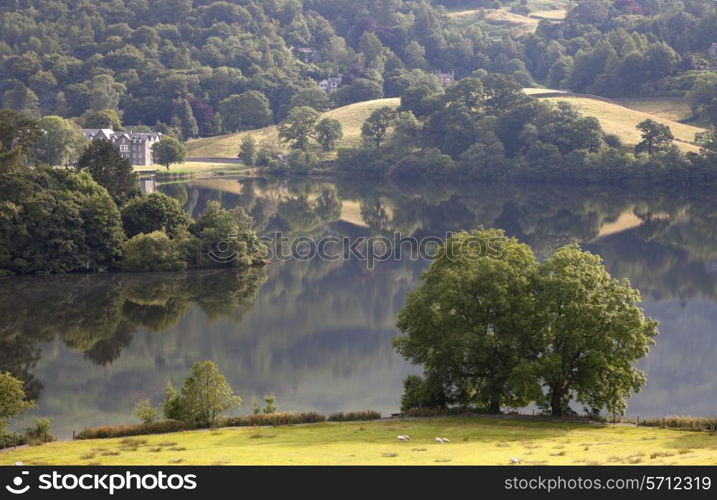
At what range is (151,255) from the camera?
219 feet

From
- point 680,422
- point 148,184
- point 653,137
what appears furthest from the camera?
point 653,137

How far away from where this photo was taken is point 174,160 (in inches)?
5281

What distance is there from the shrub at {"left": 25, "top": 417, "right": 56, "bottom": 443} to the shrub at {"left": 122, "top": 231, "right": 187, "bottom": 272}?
32.5 metres

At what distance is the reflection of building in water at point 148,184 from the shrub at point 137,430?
73.9 m

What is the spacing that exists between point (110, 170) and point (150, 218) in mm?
7013

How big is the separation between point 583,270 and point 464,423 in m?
7.05

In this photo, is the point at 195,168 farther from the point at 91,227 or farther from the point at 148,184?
the point at 91,227

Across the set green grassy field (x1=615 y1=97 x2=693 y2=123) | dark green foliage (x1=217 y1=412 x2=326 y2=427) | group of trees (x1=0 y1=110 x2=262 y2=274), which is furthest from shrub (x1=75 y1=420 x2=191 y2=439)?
green grassy field (x1=615 y1=97 x2=693 y2=123)

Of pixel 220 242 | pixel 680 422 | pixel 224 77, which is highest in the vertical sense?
pixel 224 77

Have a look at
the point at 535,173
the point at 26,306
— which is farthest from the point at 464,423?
the point at 535,173

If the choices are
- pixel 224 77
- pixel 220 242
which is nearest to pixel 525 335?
pixel 220 242

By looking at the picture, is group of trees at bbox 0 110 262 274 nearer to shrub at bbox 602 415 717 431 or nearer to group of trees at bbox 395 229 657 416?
group of trees at bbox 395 229 657 416

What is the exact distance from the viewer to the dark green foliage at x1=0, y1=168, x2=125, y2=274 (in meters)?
65.3

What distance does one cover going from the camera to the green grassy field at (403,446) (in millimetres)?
26719
